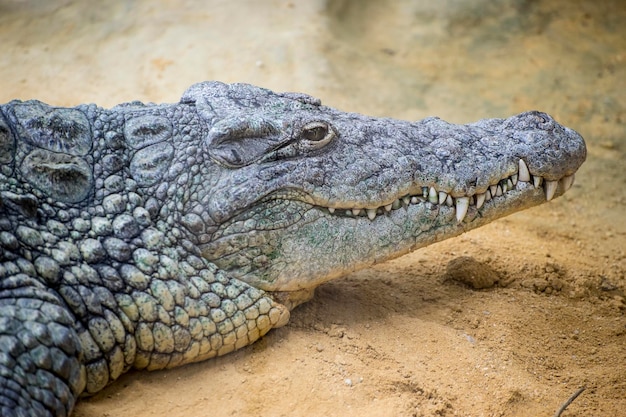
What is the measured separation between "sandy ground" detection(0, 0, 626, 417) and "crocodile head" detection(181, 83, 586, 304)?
0.49m

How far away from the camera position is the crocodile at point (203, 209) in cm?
309

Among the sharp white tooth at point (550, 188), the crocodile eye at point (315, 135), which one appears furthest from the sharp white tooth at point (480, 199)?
the crocodile eye at point (315, 135)

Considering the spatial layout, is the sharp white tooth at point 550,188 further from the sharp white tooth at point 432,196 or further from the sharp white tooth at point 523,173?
the sharp white tooth at point 432,196

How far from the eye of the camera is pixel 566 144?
394 cm

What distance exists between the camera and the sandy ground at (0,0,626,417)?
3393 millimetres

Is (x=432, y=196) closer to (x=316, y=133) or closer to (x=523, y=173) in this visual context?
(x=523, y=173)

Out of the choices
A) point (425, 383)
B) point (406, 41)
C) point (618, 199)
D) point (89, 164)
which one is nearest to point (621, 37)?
point (406, 41)

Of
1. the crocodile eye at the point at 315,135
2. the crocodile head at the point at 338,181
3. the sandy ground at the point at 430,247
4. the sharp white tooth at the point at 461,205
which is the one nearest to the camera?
the sandy ground at the point at 430,247

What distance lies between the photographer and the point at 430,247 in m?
4.96

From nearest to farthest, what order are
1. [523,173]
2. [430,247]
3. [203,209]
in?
[203,209]
[523,173]
[430,247]

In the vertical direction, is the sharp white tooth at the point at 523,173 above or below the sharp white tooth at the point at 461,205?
above

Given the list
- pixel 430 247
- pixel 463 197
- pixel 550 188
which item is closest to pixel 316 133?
pixel 463 197

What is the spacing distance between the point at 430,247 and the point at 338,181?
1.55 meters

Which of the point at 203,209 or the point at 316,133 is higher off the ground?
the point at 316,133
